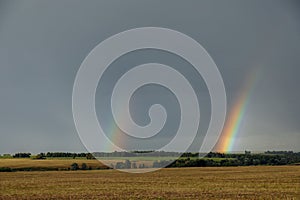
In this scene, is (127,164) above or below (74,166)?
above

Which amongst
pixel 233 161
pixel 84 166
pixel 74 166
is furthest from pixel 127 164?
pixel 233 161

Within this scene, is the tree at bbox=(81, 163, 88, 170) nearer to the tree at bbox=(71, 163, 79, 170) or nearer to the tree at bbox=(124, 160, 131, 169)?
the tree at bbox=(71, 163, 79, 170)

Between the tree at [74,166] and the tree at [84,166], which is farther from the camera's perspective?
the tree at [84,166]

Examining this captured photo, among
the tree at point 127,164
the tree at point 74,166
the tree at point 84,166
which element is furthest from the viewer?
the tree at point 84,166

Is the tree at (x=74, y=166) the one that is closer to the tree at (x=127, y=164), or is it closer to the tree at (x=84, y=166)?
the tree at (x=84, y=166)

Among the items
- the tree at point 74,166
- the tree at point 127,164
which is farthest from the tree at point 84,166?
the tree at point 127,164

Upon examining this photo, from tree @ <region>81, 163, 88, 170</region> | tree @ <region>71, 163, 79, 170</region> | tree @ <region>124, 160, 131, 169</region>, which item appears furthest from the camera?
tree @ <region>81, 163, 88, 170</region>

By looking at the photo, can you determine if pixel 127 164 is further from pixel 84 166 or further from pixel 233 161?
pixel 233 161

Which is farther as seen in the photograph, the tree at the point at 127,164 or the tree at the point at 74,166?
the tree at the point at 127,164

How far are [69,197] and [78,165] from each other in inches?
2269

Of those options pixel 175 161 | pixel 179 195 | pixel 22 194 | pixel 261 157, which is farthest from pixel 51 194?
pixel 261 157

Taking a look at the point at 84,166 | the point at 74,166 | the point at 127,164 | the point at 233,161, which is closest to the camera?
the point at 74,166

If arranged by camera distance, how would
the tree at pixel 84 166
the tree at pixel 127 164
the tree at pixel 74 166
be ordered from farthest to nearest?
1. the tree at pixel 84 166
2. the tree at pixel 127 164
3. the tree at pixel 74 166

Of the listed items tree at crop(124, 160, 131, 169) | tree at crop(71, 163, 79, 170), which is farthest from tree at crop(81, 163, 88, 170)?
tree at crop(124, 160, 131, 169)
